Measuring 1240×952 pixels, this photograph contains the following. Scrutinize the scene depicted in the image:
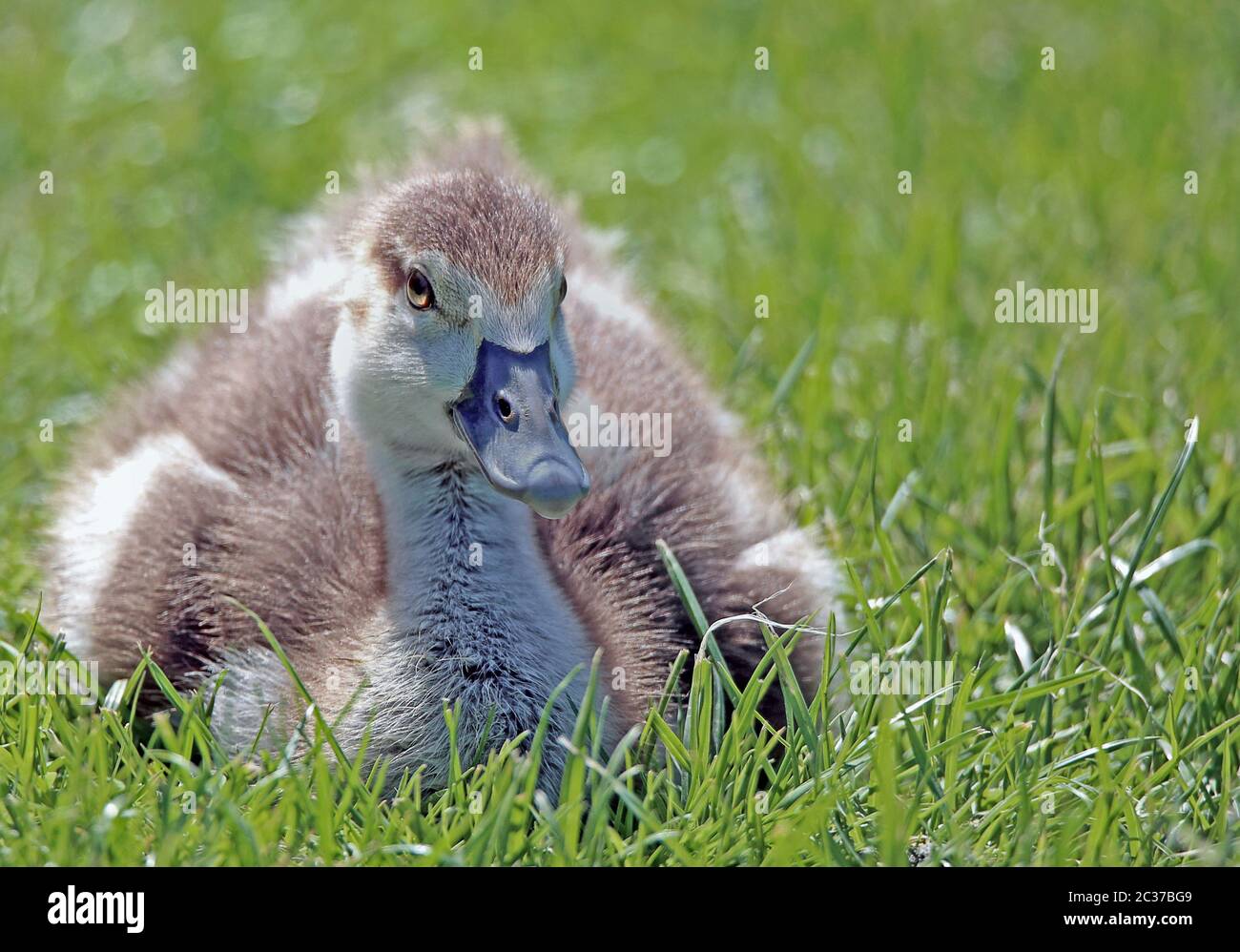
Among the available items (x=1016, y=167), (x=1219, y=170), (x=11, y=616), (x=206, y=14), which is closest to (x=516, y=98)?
(x=206, y=14)

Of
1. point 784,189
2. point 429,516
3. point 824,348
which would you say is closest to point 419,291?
point 429,516

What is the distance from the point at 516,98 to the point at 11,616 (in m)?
3.79

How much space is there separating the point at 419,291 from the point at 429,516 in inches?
16.2

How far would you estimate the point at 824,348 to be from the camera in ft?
14.8

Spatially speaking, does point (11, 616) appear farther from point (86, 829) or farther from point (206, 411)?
point (86, 829)

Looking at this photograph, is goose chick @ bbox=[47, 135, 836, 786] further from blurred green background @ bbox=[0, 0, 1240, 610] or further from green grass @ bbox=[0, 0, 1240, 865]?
blurred green background @ bbox=[0, 0, 1240, 610]

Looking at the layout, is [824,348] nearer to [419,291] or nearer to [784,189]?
[784,189]

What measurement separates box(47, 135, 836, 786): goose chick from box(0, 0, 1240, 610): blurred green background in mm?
397

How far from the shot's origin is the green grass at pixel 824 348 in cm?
265

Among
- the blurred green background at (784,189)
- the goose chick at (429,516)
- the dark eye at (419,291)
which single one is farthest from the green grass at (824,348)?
the dark eye at (419,291)

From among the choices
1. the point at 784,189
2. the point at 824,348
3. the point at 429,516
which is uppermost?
the point at 784,189

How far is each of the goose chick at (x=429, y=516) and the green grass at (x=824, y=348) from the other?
15 centimetres

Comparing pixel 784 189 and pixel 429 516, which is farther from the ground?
pixel 784 189

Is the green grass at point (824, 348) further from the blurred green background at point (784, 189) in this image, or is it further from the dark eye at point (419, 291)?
the dark eye at point (419, 291)
